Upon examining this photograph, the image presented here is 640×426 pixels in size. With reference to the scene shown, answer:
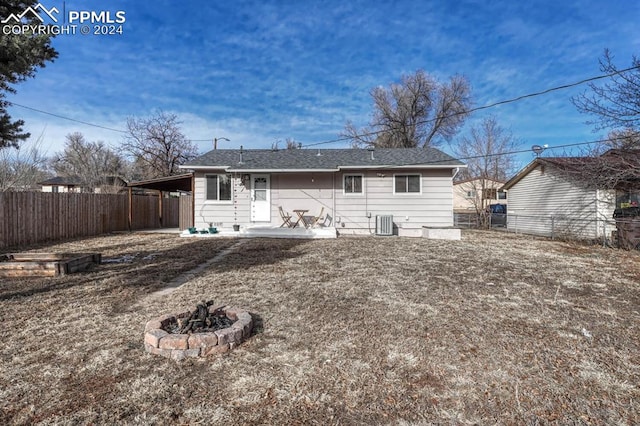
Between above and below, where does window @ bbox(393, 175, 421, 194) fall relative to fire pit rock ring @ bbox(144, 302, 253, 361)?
above

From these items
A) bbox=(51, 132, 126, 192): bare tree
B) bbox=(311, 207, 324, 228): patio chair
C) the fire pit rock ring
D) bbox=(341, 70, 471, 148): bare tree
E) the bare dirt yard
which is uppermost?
bbox=(341, 70, 471, 148): bare tree

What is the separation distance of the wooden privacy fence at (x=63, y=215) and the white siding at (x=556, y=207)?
1762cm

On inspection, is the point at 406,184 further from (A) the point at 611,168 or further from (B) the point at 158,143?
(B) the point at 158,143

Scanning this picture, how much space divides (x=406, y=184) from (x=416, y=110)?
17451mm

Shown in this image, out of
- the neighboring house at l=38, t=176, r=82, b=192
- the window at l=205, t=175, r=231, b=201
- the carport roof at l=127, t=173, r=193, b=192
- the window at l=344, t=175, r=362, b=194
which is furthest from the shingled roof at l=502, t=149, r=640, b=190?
the neighboring house at l=38, t=176, r=82, b=192

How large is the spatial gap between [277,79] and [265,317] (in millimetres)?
15221

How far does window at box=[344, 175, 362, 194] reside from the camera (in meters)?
11.8

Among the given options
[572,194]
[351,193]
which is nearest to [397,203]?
[351,193]

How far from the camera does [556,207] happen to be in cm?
1396

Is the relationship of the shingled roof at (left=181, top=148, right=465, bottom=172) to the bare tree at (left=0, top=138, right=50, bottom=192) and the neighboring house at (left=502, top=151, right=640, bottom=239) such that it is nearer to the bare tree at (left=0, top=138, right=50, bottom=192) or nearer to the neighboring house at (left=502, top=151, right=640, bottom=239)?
the neighboring house at (left=502, top=151, right=640, bottom=239)

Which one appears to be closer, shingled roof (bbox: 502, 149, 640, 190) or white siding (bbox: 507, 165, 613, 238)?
shingled roof (bbox: 502, 149, 640, 190)

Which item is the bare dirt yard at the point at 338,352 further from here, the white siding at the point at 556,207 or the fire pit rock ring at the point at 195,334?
the white siding at the point at 556,207

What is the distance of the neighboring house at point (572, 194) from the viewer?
997cm

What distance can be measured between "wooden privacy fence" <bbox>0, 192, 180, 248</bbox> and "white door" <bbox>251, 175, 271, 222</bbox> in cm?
631
